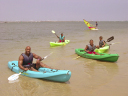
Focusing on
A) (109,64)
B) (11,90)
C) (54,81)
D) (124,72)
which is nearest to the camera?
(11,90)

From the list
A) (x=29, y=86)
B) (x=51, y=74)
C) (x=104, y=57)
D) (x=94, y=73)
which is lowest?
(x=29, y=86)

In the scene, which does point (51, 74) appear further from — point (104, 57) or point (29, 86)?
point (104, 57)

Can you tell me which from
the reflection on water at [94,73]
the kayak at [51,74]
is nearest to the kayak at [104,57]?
the reflection on water at [94,73]

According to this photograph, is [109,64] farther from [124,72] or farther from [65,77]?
[65,77]

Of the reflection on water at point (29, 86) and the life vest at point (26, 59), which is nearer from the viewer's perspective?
the reflection on water at point (29, 86)

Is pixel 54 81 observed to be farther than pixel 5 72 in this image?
No

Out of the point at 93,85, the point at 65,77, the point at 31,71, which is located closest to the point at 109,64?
the point at 93,85

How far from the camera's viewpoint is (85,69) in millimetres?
7367

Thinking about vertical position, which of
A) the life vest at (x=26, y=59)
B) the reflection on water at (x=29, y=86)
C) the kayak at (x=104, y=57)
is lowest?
the reflection on water at (x=29, y=86)

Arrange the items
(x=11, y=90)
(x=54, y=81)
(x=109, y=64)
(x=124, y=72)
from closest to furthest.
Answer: (x=11, y=90)
(x=54, y=81)
(x=124, y=72)
(x=109, y=64)

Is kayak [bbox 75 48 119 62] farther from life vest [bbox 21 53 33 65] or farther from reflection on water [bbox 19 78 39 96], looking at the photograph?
reflection on water [bbox 19 78 39 96]

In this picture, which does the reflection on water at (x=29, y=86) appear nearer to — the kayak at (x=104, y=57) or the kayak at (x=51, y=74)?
the kayak at (x=51, y=74)

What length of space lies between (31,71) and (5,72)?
5.81ft

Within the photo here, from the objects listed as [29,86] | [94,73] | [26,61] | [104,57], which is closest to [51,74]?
[29,86]
